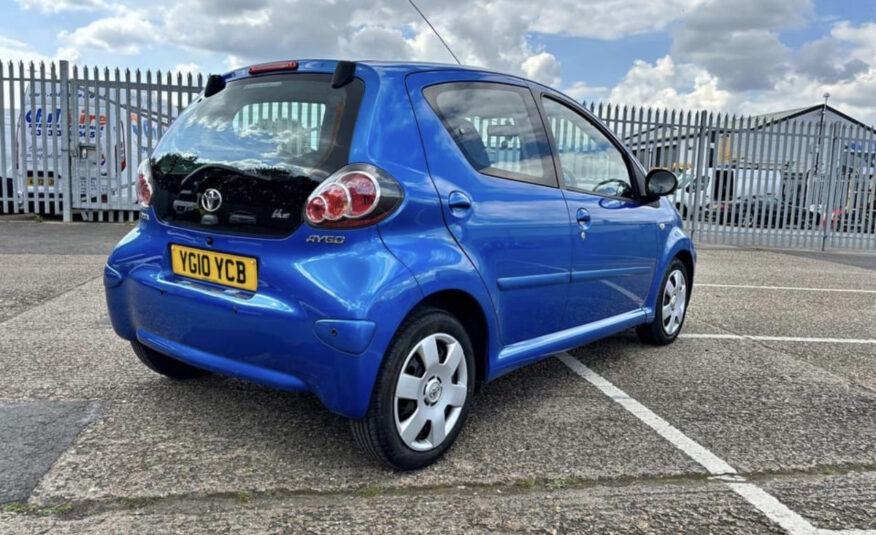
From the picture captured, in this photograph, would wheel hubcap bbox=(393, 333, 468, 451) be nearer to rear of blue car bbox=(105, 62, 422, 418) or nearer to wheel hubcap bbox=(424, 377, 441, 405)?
wheel hubcap bbox=(424, 377, 441, 405)

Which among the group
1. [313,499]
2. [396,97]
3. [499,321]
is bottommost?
[313,499]

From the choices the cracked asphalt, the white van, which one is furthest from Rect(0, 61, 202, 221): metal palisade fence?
the cracked asphalt

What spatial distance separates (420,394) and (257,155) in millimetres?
1103

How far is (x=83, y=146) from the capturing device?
37.6ft

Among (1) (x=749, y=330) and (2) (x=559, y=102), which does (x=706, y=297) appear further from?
(2) (x=559, y=102)

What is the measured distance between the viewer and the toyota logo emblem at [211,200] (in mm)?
2611

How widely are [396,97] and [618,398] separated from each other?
6.43 feet

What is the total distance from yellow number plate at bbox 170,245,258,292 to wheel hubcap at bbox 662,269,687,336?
9.61 ft

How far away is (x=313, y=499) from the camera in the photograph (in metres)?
2.37

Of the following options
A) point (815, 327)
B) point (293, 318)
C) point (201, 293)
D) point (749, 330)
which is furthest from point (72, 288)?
point (815, 327)

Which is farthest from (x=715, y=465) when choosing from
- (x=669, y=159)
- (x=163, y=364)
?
(x=669, y=159)

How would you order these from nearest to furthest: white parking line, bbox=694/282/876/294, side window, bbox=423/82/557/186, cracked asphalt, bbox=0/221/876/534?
cracked asphalt, bbox=0/221/876/534, side window, bbox=423/82/557/186, white parking line, bbox=694/282/876/294

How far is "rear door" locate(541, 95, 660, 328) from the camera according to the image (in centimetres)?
343

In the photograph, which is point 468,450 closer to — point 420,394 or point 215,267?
point 420,394
